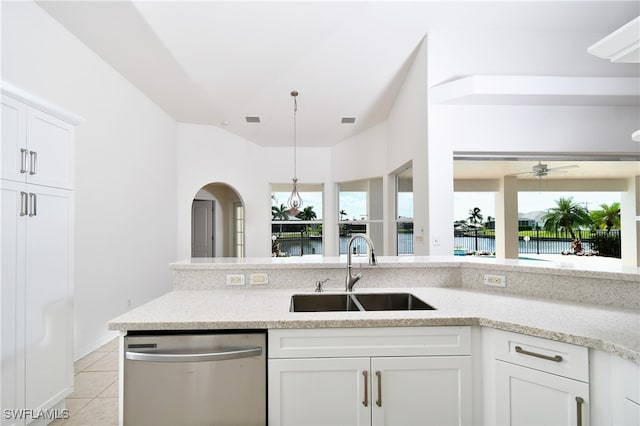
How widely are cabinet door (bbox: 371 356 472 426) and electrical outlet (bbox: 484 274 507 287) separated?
0.72m

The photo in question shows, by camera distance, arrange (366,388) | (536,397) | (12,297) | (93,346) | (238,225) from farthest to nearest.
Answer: (238,225) < (93,346) < (12,297) < (366,388) < (536,397)

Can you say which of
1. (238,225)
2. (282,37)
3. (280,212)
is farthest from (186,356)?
(238,225)

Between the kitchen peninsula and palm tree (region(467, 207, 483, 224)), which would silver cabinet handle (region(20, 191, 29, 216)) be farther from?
palm tree (region(467, 207, 483, 224))

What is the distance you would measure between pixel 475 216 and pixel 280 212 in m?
3.99

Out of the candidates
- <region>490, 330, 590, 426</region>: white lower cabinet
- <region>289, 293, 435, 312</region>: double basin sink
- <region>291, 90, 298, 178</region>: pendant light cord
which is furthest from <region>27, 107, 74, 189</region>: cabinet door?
<region>291, 90, 298, 178</region>: pendant light cord

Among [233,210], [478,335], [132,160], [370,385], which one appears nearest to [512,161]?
[478,335]

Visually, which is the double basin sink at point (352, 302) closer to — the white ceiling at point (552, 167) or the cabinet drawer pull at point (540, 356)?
the cabinet drawer pull at point (540, 356)

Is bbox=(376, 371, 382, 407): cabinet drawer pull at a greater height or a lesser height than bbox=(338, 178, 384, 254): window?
lesser

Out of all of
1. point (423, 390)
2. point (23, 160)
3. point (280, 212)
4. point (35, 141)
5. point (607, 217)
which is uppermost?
point (35, 141)

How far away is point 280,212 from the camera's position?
22.3 feet

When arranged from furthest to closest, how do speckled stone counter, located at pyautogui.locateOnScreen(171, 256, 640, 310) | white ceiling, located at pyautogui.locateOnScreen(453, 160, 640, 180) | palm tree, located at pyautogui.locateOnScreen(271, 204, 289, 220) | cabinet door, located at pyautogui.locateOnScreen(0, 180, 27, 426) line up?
1. palm tree, located at pyautogui.locateOnScreen(271, 204, 289, 220)
2. white ceiling, located at pyautogui.locateOnScreen(453, 160, 640, 180)
3. speckled stone counter, located at pyautogui.locateOnScreen(171, 256, 640, 310)
4. cabinet door, located at pyautogui.locateOnScreen(0, 180, 27, 426)

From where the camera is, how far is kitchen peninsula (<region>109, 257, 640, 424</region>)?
1228 millimetres

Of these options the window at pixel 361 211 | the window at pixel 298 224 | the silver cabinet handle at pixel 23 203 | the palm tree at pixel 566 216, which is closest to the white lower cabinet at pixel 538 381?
the silver cabinet handle at pixel 23 203

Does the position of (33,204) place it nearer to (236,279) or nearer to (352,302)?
(236,279)
